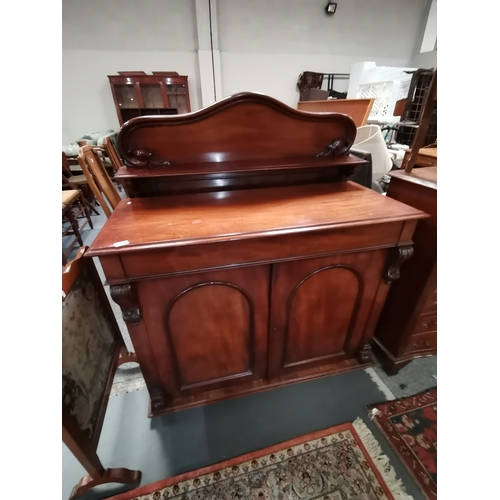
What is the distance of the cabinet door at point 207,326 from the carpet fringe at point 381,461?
18.5 inches

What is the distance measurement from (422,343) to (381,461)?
21.0 inches

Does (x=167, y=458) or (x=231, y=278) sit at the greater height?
(x=231, y=278)

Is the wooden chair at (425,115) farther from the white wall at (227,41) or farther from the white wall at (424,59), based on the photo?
the white wall at (424,59)

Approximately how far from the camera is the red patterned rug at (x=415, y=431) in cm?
89

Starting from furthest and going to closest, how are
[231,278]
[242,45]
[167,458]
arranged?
[242,45]
[167,458]
[231,278]

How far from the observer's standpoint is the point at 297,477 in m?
0.88

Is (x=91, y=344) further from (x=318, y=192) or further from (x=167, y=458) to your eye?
(x=318, y=192)

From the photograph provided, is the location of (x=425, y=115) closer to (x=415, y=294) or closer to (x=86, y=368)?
(x=415, y=294)

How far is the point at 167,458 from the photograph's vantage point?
0.94 meters

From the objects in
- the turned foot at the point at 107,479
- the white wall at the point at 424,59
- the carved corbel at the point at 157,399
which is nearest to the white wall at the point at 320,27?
the white wall at the point at 424,59

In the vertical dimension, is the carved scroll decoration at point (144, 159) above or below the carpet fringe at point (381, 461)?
above

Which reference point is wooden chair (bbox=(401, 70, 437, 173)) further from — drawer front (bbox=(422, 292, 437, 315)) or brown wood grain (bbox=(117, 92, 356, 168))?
drawer front (bbox=(422, 292, 437, 315))
